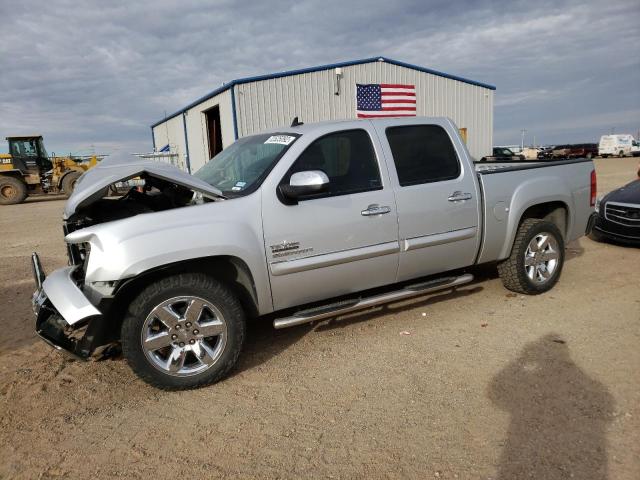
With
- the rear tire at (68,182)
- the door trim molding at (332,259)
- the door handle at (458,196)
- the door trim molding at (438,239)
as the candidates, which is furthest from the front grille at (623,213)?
the rear tire at (68,182)

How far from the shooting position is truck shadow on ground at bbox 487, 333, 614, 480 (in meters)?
2.41

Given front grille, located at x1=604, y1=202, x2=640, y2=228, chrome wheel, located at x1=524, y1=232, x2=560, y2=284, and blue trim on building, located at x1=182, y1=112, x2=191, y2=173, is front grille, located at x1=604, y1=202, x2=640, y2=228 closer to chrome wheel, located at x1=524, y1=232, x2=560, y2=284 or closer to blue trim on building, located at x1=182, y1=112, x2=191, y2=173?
chrome wheel, located at x1=524, y1=232, x2=560, y2=284

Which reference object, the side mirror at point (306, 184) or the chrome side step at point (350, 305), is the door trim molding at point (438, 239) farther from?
the side mirror at point (306, 184)

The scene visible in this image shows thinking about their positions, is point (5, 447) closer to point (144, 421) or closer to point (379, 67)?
point (144, 421)

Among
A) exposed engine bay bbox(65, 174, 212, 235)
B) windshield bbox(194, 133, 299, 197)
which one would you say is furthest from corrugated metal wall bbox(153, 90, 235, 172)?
exposed engine bay bbox(65, 174, 212, 235)

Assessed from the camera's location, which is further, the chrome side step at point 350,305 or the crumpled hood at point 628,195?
the crumpled hood at point 628,195

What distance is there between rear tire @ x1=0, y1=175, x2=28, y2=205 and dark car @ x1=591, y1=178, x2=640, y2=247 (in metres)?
21.3

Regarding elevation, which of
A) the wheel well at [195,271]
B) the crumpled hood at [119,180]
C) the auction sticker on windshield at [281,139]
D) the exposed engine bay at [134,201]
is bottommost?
the wheel well at [195,271]

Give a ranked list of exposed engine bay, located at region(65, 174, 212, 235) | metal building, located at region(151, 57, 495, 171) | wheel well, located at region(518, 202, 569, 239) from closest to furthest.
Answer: exposed engine bay, located at region(65, 174, 212, 235)
wheel well, located at region(518, 202, 569, 239)
metal building, located at region(151, 57, 495, 171)

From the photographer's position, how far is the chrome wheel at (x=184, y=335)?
10.4 ft

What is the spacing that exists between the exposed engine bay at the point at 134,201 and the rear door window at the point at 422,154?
168 cm

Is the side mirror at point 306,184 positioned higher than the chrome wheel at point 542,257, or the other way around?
the side mirror at point 306,184

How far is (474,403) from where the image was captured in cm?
302

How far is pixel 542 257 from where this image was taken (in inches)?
196
